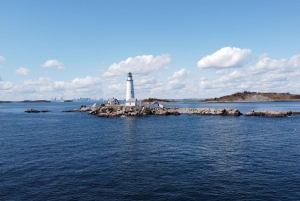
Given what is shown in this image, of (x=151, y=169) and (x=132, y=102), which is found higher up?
(x=132, y=102)

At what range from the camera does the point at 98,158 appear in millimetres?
34938

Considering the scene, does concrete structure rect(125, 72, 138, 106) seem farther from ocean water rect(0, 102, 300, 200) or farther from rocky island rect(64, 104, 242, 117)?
ocean water rect(0, 102, 300, 200)

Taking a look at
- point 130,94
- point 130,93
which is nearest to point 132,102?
point 130,94

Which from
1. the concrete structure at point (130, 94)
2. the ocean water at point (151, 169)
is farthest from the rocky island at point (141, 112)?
the ocean water at point (151, 169)

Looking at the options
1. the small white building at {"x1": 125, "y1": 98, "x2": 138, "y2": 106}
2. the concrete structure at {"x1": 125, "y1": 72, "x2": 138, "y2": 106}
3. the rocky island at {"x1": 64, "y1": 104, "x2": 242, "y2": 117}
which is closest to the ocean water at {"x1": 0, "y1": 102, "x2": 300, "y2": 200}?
the rocky island at {"x1": 64, "y1": 104, "x2": 242, "y2": 117}

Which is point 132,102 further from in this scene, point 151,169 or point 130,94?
point 151,169

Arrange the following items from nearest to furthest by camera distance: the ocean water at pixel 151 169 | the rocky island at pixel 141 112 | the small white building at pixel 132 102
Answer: the ocean water at pixel 151 169
the rocky island at pixel 141 112
the small white building at pixel 132 102

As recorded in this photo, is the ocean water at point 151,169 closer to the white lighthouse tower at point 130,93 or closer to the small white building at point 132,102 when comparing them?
the small white building at point 132,102

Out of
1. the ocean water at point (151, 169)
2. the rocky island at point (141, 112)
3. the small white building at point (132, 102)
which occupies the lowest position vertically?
the ocean water at point (151, 169)

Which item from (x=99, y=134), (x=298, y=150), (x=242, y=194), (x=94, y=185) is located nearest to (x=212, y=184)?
(x=242, y=194)

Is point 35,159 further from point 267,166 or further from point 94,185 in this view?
point 267,166

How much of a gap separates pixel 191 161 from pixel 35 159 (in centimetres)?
2254

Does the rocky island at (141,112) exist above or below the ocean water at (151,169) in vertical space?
above

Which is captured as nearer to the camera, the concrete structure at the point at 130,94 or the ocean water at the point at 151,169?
the ocean water at the point at 151,169
